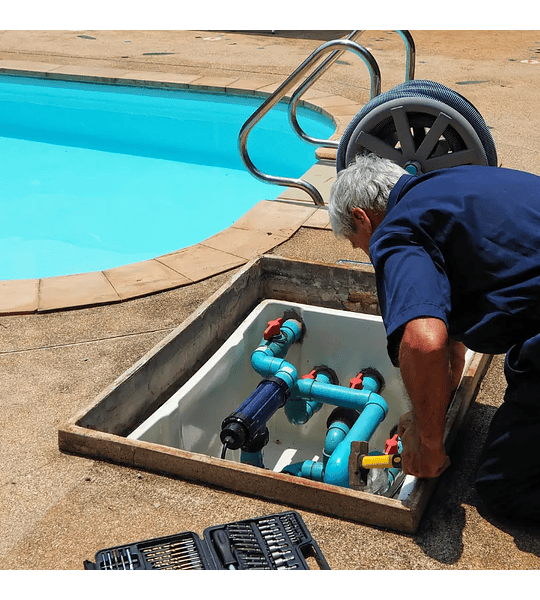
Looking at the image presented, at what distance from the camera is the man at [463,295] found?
221cm

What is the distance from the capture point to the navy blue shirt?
89.2 inches

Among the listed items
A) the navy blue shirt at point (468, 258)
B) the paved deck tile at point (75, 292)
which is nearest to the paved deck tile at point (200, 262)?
the paved deck tile at point (75, 292)

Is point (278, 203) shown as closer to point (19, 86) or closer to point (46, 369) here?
point (46, 369)

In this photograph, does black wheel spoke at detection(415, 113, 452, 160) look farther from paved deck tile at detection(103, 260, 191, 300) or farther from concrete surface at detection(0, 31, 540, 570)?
paved deck tile at detection(103, 260, 191, 300)

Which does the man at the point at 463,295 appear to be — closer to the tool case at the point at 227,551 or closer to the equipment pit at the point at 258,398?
the equipment pit at the point at 258,398

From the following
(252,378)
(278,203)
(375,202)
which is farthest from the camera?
(278,203)

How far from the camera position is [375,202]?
8.40 feet

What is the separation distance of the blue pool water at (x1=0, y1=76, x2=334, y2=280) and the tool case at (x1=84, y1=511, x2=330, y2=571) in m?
4.57

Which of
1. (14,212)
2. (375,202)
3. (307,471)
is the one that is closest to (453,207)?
(375,202)

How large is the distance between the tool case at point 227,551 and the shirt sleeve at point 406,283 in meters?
0.65

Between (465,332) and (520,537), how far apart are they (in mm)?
674

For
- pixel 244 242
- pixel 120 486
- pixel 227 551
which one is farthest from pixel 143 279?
pixel 227 551

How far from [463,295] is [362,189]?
1.62 ft

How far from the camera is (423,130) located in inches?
158
